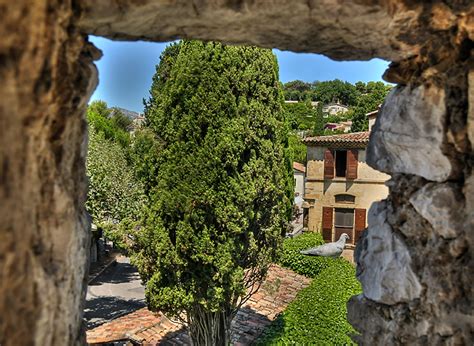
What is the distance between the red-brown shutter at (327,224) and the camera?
641 inches

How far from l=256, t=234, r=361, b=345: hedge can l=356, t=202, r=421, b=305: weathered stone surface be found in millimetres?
4063

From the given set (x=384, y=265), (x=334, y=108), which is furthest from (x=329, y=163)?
(x=334, y=108)

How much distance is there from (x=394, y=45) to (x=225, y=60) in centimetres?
480

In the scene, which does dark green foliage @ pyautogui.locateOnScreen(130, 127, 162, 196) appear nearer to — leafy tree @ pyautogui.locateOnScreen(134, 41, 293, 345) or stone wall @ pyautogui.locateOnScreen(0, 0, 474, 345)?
leafy tree @ pyautogui.locateOnScreen(134, 41, 293, 345)

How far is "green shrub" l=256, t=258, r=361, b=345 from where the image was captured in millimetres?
7495

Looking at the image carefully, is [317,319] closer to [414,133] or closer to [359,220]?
[414,133]

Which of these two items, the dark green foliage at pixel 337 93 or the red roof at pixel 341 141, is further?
the dark green foliage at pixel 337 93

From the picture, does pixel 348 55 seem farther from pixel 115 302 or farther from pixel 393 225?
pixel 115 302

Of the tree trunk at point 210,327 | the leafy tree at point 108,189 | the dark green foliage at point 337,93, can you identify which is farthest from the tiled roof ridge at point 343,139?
the dark green foliage at point 337,93

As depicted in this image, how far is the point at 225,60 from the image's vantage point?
276 inches

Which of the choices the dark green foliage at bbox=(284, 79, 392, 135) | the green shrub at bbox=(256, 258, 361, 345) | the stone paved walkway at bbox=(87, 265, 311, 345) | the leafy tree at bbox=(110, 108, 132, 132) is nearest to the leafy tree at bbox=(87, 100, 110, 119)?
the leafy tree at bbox=(110, 108, 132, 132)

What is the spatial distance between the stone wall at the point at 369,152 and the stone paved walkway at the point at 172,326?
6074 mm

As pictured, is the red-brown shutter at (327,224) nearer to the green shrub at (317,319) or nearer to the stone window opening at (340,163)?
the stone window opening at (340,163)

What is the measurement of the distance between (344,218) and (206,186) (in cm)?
1083
